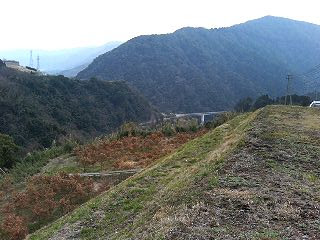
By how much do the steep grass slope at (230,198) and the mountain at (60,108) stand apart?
41.5m

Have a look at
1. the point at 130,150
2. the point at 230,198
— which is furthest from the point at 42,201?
the point at 230,198

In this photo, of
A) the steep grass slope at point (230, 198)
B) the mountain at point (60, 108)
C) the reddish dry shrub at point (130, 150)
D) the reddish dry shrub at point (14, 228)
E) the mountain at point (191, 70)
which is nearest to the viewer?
the steep grass slope at point (230, 198)

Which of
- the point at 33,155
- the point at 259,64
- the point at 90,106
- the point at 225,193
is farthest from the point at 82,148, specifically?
the point at 259,64

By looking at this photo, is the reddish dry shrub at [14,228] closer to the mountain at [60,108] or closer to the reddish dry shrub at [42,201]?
the reddish dry shrub at [42,201]

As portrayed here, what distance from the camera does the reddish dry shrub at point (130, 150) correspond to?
22172 mm

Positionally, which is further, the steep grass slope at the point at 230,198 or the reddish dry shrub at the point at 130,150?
the reddish dry shrub at the point at 130,150

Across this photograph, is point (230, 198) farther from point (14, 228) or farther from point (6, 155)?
point (6, 155)

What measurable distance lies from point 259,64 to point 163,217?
550 ft

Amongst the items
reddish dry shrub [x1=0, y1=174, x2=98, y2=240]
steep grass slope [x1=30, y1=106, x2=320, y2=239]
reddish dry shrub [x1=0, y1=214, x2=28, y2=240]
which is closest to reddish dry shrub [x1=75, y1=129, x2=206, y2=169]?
reddish dry shrub [x1=0, y1=174, x2=98, y2=240]

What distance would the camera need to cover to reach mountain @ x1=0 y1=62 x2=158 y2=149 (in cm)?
5859

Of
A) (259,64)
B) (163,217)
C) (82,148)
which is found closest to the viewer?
(163,217)

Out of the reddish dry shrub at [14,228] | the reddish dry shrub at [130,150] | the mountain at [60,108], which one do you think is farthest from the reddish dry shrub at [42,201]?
the mountain at [60,108]

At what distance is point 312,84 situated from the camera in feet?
488

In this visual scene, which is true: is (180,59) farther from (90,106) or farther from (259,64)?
(90,106)
